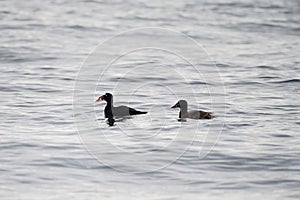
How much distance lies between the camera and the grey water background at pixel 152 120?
9867mm

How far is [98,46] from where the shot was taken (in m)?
23.9

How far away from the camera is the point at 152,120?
1346cm

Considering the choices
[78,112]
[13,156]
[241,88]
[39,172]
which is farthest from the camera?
[241,88]

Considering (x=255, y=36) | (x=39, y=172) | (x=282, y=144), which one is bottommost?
(x=39, y=172)

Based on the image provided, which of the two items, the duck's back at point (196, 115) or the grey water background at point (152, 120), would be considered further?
the duck's back at point (196, 115)

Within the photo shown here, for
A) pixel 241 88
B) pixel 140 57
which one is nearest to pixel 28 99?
pixel 241 88

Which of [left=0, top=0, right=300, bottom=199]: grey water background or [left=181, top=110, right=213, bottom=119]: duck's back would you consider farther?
[left=181, top=110, right=213, bottom=119]: duck's back

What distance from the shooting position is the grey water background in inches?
388

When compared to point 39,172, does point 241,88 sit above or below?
above

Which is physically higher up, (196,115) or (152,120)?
(196,115)

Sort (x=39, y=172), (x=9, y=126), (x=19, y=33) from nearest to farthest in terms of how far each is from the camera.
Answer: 1. (x=39, y=172)
2. (x=9, y=126)
3. (x=19, y=33)

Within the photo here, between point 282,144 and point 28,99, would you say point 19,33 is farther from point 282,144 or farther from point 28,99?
point 282,144

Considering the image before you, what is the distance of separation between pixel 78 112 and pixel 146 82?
444 cm

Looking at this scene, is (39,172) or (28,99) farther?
(28,99)
